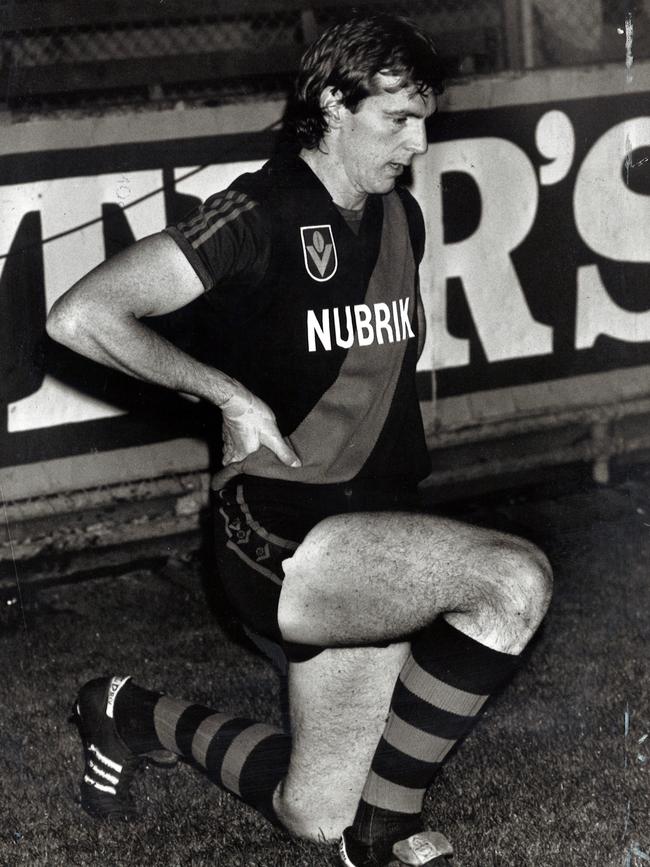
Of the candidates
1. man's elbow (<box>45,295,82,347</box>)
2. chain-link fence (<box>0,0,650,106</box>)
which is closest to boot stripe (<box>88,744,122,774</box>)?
man's elbow (<box>45,295,82,347</box>)

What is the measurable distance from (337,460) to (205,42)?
121 inches

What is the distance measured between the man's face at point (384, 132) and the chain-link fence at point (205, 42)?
2.31 meters

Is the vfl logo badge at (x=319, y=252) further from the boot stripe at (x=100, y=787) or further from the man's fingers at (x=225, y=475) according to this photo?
the boot stripe at (x=100, y=787)

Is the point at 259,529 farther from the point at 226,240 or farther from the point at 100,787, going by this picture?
the point at 100,787

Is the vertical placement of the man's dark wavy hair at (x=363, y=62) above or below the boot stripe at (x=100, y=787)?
above

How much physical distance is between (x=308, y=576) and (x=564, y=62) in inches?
149

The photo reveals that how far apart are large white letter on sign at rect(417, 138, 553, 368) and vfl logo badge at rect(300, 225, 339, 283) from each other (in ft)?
8.36

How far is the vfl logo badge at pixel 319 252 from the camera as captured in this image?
2854mm

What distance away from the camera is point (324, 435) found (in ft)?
9.57

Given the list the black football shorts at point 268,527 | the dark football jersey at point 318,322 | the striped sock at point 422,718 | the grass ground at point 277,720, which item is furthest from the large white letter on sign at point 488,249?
the striped sock at point 422,718

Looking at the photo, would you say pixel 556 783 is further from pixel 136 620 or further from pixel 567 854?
pixel 136 620

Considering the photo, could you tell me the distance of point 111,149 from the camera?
4852 mm

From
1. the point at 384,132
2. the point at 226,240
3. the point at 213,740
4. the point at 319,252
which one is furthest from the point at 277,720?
the point at 384,132

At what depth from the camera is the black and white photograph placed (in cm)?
271
